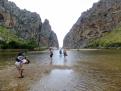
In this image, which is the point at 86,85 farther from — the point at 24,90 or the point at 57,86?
the point at 24,90

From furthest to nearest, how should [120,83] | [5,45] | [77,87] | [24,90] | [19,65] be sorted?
[5,45], [19,65], [120,83], [77,87], [24,90]

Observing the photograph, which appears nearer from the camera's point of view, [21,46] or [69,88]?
[69,88]

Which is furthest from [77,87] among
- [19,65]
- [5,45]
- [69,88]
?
[5,45]

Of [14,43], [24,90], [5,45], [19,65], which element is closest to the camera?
[24,90]

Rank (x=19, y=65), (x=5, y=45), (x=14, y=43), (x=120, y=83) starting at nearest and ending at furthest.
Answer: (x=120, y=83)
(x=19, y=65)
(x=5, y=45)
(x=14, y=43)

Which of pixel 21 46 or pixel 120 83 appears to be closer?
pixel 120 83

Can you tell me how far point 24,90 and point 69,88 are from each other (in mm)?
3627

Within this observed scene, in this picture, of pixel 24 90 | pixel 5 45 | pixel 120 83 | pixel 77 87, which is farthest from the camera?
pixel 5 45

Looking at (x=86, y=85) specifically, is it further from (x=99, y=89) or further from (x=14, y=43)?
(x=14, y=43)

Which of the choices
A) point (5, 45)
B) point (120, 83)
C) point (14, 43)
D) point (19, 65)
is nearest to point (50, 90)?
point (120, 83)

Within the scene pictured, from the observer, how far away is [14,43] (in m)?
152

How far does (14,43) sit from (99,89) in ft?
449

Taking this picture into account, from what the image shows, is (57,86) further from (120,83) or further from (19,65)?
(19,65)

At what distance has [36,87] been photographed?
20.0 meters
